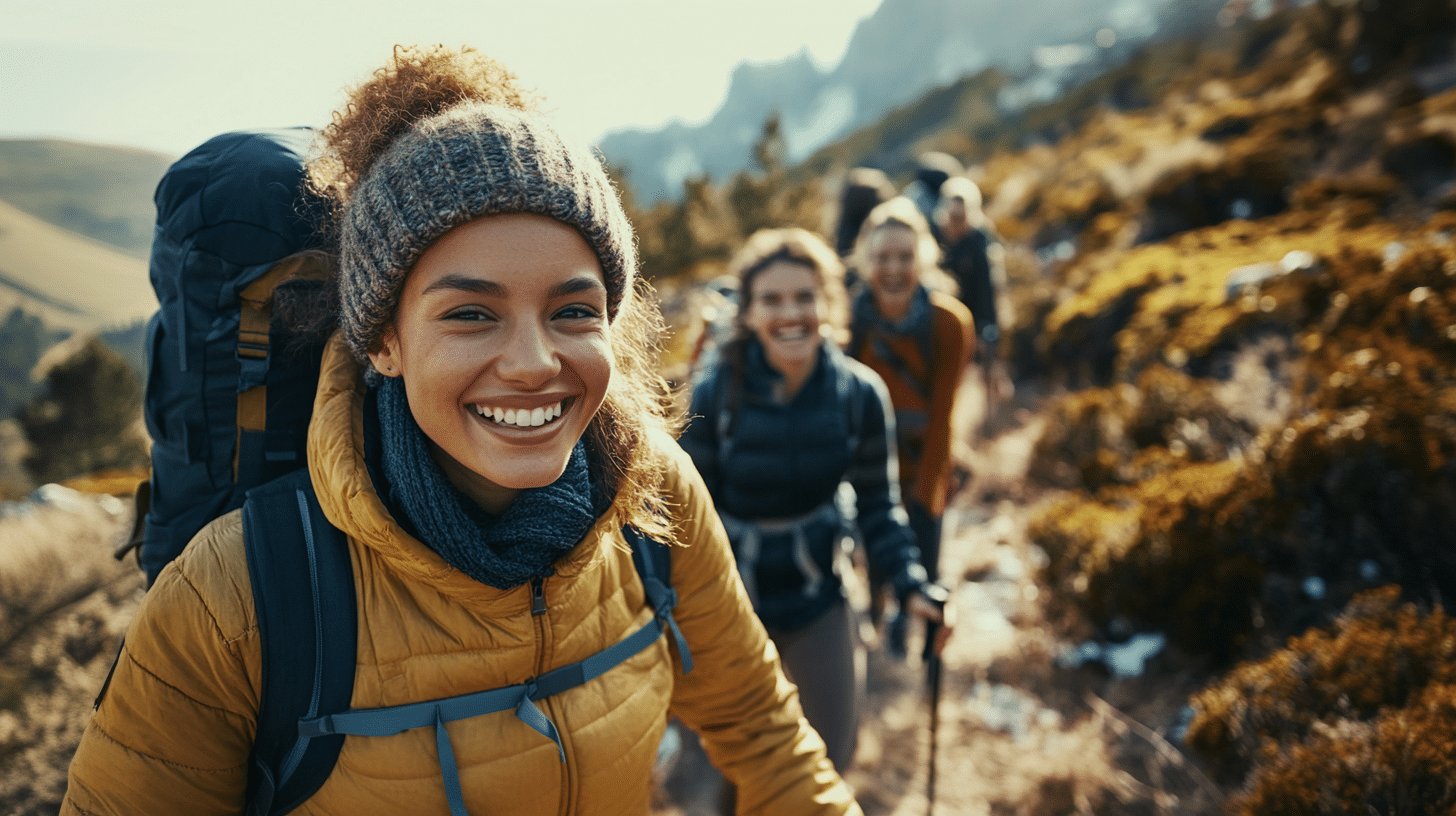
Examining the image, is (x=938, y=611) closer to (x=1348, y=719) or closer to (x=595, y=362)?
(x=1348, y=719)

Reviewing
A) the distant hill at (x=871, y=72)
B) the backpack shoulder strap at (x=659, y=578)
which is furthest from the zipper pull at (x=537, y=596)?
the distant hill at (x=871, y=72)

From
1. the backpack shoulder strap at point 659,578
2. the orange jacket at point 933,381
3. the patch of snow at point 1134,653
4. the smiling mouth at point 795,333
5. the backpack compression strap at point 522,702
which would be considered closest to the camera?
the backpack compression strap at point 522,702

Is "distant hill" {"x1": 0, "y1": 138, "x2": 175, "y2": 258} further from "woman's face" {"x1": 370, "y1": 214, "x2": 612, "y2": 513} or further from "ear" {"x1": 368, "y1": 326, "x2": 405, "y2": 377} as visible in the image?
"woman's face" {"x1": 370, "y1": 214, "x2": 612, "y2": 513}

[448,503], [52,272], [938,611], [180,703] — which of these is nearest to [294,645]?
[180,703]

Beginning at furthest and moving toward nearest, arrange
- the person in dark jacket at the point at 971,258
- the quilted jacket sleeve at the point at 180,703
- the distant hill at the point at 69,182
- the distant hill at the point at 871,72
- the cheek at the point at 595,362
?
the distant hill at the point at 871,72 < the distant hill at the point at 69,182 < the person in dark jacket at the point at 971,258 < the cheek at the point at 595,362 < the quilted jacket sleeve at the point at 180,703

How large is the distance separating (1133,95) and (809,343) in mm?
34528

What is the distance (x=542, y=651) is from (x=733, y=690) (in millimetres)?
431

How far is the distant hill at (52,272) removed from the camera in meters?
7.94

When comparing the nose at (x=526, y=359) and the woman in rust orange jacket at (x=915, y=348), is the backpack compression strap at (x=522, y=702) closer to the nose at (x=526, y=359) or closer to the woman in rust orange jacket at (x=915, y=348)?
the nose at (x=526, y=359)

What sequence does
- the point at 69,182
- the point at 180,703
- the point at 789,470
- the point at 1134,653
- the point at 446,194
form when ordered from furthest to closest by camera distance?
the point at 69,182
the point at 1134,653
the point at 789,470
the point at 446,194
the point at 180,703

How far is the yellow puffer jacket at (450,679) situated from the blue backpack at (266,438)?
0.03 meters

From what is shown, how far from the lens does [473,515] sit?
1.19 m

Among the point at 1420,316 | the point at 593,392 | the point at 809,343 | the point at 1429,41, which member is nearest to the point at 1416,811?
the point at 809,343

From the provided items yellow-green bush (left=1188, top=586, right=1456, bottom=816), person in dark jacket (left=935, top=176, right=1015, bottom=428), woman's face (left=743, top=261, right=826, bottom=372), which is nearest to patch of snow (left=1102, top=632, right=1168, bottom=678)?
yellow-green bush (left=1188, top=586, right=1456, bottom=816)
